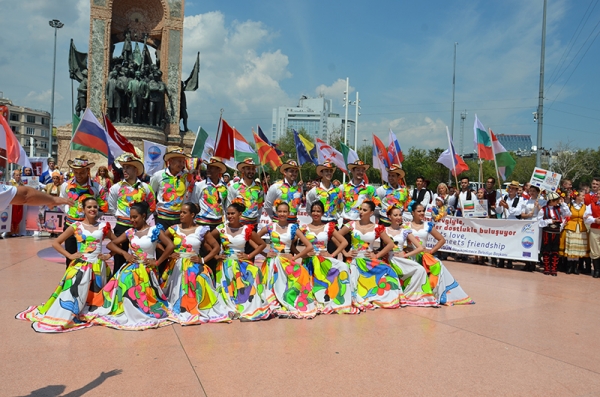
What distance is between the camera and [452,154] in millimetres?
11227

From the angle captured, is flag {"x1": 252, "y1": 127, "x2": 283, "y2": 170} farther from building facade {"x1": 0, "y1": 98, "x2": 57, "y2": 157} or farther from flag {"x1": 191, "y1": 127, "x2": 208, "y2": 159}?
building facade {"x1": 0, "y1": 98, "x2": 57, "y2": 157}

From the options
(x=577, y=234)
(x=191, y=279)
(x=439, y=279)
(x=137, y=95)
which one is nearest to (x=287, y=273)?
(x=191, y=279)

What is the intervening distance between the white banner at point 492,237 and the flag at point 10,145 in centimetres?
856

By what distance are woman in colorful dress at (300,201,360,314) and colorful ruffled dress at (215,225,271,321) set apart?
2.16 ft

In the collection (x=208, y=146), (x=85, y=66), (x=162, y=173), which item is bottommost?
(x=162, y=173)

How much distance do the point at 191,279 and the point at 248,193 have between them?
5.54 ft

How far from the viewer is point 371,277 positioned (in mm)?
6273

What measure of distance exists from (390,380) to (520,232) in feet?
24.6

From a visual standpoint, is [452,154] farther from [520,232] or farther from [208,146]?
[208,146]

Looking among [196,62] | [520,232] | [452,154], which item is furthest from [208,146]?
[196,62]

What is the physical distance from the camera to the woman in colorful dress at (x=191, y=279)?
5.27 m

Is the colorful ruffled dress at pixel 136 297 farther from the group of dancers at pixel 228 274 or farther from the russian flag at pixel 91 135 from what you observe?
the russian flag at pixel 91 135

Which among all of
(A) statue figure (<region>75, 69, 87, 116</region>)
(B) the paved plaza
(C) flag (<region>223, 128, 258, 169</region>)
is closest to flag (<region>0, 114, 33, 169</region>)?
(B) the paved plaza

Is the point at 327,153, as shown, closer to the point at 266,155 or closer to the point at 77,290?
the point at 266,155
